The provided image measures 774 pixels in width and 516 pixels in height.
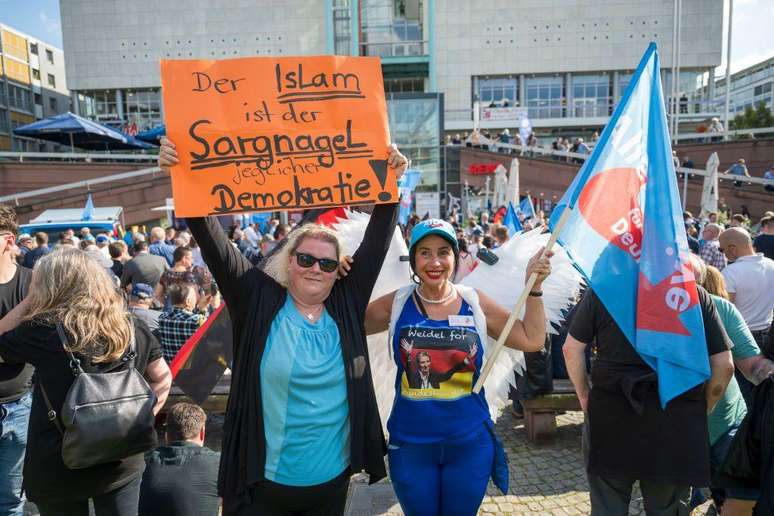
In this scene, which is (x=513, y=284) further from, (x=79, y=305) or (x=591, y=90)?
(x=591, y=90)

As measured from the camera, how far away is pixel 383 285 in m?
3.19

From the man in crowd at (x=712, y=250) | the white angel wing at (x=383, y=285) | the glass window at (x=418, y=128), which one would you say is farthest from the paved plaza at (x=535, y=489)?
the glass window at (x=418, y=128)

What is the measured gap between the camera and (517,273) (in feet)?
9.82

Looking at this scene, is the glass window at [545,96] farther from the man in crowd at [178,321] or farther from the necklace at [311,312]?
the necklace at [311,312]

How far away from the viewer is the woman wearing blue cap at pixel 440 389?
7.48 ft

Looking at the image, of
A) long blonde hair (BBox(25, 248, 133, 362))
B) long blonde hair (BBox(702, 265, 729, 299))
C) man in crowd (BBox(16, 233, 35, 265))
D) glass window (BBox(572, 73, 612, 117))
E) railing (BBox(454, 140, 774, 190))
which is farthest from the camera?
glass window (BBox(572, 73, 612, 117))

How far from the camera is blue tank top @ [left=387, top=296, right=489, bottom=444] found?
228cm

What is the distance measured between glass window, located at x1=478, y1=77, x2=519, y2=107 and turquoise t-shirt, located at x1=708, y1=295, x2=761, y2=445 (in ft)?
139

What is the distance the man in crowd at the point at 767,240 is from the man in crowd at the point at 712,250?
824 millimetres

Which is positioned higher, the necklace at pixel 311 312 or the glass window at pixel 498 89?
the glass window at pixel 498 89

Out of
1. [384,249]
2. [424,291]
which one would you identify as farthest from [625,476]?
[384,249]

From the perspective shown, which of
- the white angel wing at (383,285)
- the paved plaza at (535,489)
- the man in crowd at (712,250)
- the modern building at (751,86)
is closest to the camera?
the white angel wing at (383,285)

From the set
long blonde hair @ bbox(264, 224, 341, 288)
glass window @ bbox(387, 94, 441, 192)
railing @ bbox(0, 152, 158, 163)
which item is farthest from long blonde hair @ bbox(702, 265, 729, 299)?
railing @ bbox(0, 152, 158, 163)

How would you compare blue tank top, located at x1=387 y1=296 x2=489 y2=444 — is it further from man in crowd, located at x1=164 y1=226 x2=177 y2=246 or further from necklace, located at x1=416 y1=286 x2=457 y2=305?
man in crowd, located at x1=164 y1=226 x2=177 y2=246
